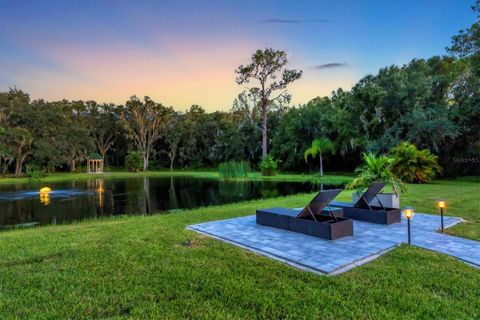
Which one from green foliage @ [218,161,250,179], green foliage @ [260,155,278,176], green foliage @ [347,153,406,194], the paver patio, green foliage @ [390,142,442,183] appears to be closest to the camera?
the paver patio

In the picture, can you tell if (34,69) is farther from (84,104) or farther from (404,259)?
(84,104)

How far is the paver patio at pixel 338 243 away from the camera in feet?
11.0

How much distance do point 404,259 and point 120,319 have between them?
2.84 m

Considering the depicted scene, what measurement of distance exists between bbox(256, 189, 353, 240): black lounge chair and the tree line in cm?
1221

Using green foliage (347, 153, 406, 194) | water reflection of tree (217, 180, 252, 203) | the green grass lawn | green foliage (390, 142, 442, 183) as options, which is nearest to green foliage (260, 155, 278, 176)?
water reflection of tree (217, 180, 252, 203)

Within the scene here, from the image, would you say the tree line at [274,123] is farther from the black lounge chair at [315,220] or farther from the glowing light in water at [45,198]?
the glowing light in water at [45,198]

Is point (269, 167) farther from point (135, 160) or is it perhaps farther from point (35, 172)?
point (35, 172)

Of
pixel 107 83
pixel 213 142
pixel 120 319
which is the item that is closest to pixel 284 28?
pixel 107 83

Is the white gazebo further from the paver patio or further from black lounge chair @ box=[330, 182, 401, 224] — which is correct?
black lounge chair @ box=[330, 182, 401, 224]

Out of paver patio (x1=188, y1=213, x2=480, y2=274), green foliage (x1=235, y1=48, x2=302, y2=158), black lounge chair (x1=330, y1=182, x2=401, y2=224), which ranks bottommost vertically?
paver patio (x1=188, y1=213, x2=480, y2=274)

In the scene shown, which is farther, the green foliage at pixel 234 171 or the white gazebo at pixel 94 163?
the white gazebo at pixel 94 163

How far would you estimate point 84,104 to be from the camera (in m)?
34.3

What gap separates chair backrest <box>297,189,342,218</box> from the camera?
4.43 metres

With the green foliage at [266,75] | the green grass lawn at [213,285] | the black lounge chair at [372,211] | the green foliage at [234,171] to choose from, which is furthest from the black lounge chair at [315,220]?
the green foliage at [266,75]
